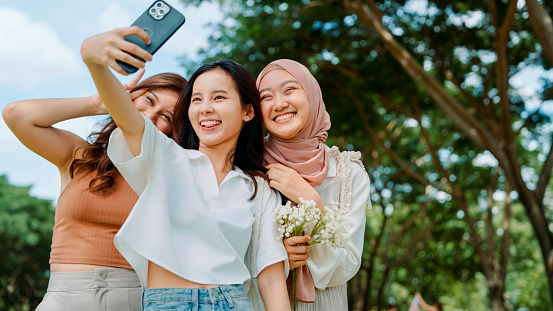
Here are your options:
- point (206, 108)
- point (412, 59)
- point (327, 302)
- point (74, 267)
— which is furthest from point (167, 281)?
point (412, 59)

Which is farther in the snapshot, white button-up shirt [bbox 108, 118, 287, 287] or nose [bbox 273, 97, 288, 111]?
nose [bbox 273, 97, 288, 111]

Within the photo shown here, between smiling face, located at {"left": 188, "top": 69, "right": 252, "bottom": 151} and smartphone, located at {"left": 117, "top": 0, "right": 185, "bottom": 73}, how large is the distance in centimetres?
53

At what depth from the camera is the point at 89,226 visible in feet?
9.03

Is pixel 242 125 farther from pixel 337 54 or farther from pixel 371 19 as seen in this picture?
pixel 337 54

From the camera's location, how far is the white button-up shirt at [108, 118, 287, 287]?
7.20ft

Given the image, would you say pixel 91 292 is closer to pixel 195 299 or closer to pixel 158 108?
pixel 195 299

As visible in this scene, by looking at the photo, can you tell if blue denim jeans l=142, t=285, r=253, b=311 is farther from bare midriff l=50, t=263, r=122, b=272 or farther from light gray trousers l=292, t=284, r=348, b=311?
light gray trousers l=292, t=284, r=348, b=311

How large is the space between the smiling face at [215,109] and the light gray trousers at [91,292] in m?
0.76

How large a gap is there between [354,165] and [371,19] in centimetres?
581

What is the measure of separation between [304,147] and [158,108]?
0.82m

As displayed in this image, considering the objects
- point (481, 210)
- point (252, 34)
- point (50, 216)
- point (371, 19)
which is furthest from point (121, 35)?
point (481, 210)

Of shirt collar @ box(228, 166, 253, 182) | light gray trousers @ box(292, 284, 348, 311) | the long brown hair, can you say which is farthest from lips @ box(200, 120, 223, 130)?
light gray trousers @ box(292, 284, 348, 311)

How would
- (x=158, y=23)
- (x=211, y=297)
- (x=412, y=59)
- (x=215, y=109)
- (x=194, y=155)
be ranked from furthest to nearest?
(x=412, y=59)
(x=215, y=109)
(x=194, y=155)
(x=211, y=297)
(x=158, y=23)

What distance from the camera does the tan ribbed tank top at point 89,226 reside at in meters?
2.70
